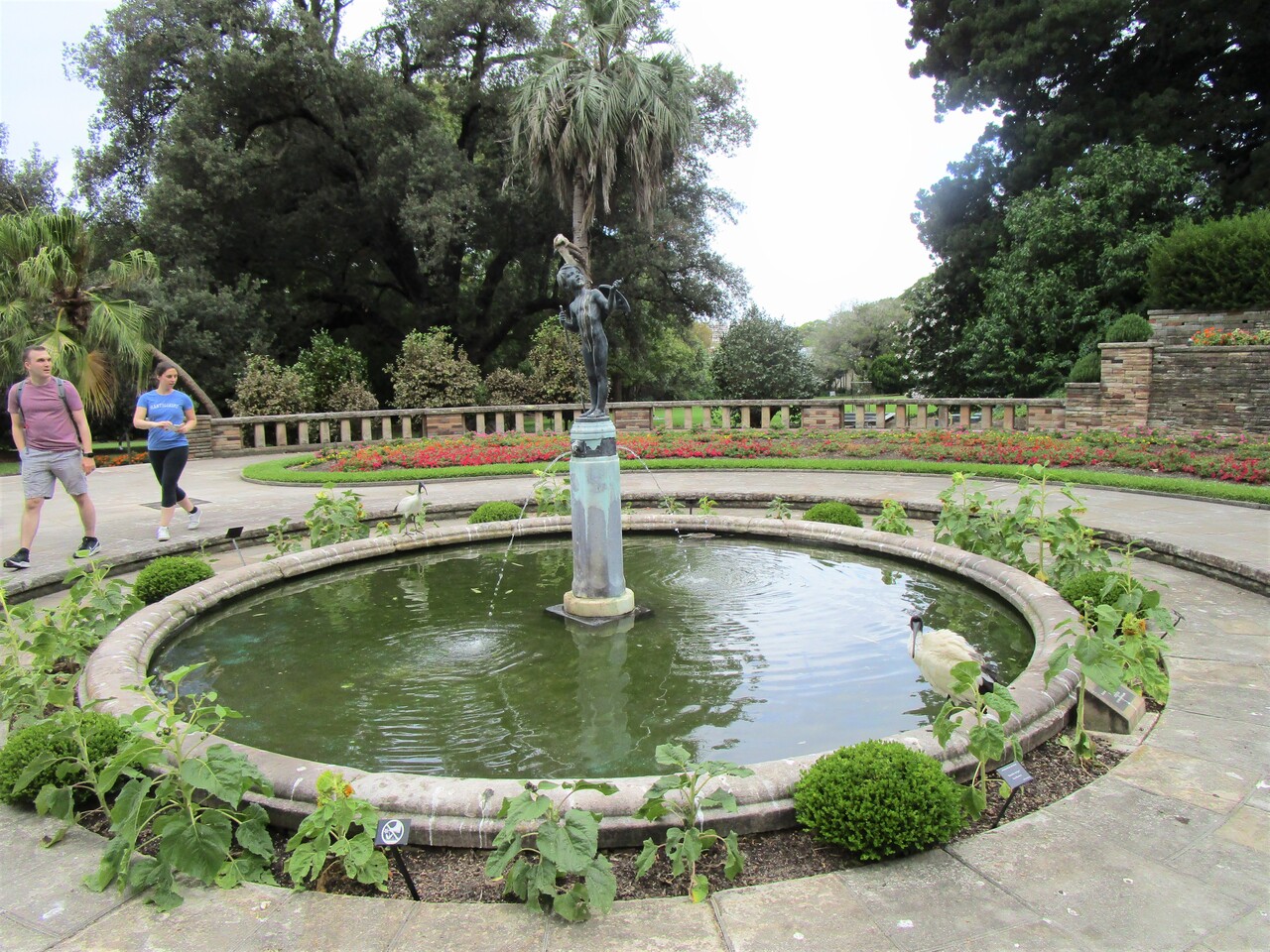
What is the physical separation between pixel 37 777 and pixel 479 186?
22.5m

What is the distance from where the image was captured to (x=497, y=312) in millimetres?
26172

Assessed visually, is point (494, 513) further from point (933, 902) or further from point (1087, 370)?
point (1087, 370)

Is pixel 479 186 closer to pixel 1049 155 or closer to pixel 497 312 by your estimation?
pixel 497 312

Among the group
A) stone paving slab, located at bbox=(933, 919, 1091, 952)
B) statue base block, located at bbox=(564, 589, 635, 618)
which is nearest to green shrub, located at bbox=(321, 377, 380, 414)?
statue base block, located at bbox=(564, 589, 635, 618)

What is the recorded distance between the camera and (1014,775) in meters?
2.98

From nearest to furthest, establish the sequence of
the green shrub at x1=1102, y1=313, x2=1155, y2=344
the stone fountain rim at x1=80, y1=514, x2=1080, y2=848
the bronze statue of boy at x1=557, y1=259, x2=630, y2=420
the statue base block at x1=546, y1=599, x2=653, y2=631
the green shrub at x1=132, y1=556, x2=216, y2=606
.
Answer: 1. the stone fountain rim at x1=80, y1=514, x2=1080, y2=848
2. the statue base block at x1=546, y1=599, x2=653, y2=631
3. the bronze statue of boy at x1=557, y1=259, x2=630, y2=420
4. the green shrub at x1=132, y1=556, x2=216, y2=606
5. the green shrub at x1=1102, y1=313, x2=1155, y2=344

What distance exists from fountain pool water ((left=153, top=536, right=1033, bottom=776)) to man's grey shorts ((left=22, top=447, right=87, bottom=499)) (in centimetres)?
250

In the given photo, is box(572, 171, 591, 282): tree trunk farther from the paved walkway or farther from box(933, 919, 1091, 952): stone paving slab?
box(933, 919, 1091, 952): stone paving slab

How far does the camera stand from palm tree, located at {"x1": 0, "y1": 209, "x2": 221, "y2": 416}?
14977 mm

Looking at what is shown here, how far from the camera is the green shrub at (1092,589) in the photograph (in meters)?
4.70

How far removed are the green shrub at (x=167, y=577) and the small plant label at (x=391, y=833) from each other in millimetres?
4392

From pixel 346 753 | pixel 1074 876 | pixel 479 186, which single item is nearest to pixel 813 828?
pixel 1074 876

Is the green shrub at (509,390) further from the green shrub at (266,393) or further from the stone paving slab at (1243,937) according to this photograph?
the stone paving slab at (1243,937)

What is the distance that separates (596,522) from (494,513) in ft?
10.1
